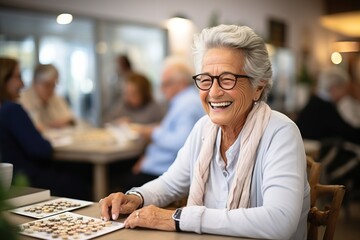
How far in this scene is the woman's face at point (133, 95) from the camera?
416cm

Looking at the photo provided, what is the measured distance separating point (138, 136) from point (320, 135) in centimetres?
156

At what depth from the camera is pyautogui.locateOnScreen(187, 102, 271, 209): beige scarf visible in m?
1.35

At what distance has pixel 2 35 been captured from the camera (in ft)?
14.9

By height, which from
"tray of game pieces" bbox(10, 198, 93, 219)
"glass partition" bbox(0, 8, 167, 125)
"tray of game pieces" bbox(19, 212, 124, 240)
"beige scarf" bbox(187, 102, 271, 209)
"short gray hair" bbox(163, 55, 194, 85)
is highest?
"glass partition" bbox(0, 8, 167, 125)

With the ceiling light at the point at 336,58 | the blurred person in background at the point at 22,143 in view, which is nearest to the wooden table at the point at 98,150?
the blurred person in background at the point at 22,143

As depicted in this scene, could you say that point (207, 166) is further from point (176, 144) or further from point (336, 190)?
point (176, 144)

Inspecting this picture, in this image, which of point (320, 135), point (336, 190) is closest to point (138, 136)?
point (320, 135)

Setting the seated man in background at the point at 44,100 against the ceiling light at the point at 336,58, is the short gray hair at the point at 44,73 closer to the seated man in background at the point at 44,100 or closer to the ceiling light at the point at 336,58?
the seated man in background at the point at 44,100

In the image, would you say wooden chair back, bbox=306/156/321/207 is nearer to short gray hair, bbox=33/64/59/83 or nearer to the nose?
the nose

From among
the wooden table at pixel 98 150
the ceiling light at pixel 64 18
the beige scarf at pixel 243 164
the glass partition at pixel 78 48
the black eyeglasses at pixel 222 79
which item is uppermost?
the ceiling light at pixel 64 18

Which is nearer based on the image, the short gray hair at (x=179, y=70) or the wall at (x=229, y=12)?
the short gray hair at (x=179, y=70)

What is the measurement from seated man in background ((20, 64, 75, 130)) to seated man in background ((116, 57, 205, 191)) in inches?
41.9

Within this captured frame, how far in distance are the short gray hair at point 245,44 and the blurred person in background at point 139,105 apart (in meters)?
2.75

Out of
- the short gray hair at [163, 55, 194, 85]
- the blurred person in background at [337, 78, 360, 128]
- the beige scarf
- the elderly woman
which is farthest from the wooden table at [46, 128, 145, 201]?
the blurred person in background at [337, 78, 360, 128]
